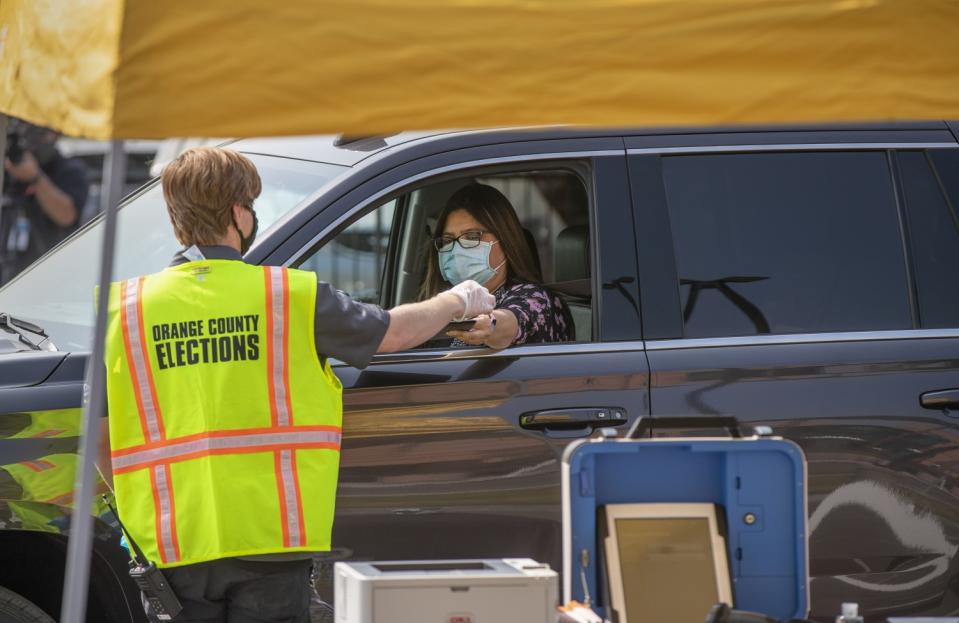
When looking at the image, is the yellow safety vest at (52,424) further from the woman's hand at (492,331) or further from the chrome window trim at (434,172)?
the woman's hand at (492,331)

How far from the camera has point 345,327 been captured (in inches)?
135

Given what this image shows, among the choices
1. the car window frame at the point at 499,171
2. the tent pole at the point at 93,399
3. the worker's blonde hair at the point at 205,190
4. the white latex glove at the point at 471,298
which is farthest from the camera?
the car window frame at the point at 499,171

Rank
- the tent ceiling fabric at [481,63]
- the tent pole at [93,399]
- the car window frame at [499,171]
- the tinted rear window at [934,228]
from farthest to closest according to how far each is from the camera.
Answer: the tinted rear window at [934,228], the car window frame at [499,171], the tent pole at [93,399], the tent ceiling fabric at [481,63]

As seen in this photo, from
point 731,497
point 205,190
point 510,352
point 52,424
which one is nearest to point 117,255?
point 52,424

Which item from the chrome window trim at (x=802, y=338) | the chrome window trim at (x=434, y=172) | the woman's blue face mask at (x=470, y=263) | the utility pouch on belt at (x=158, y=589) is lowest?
the utility pouch on belt at (x=158, y=589)

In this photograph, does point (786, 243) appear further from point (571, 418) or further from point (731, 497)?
point (731, 497)

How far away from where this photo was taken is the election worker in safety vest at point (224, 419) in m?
3.35

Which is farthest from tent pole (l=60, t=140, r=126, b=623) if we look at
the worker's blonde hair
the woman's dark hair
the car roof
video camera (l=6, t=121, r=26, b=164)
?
video camera (l=6, t=121, r=26, b=164)

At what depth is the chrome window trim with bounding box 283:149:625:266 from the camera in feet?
13.6

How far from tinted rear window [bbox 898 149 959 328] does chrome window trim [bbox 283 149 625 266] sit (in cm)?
93

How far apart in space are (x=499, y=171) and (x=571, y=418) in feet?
2.58

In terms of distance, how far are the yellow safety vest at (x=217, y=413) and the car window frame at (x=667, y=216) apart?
1.28 m

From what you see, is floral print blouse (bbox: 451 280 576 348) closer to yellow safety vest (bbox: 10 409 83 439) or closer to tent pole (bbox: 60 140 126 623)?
yellow safety vest (bbox: 10 409 83 439)

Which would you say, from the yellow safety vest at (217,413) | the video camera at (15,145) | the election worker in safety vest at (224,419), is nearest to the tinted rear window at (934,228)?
Answer: the election worker in safety vest at (224,419)
